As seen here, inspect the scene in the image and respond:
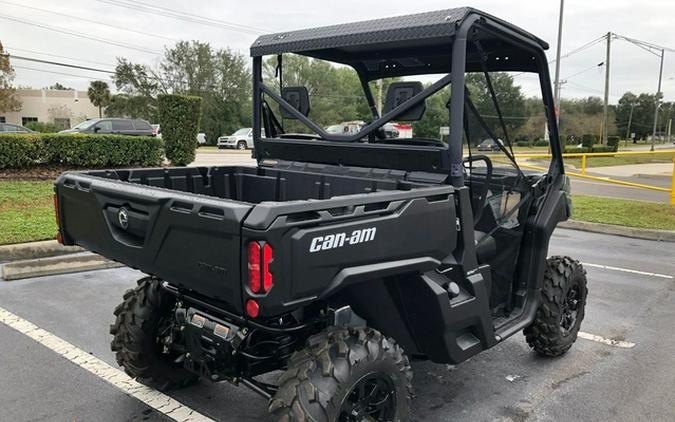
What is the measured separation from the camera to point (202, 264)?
2320 millimetres

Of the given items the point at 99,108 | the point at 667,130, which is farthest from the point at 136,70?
the point at 667,130

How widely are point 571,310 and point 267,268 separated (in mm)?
3103

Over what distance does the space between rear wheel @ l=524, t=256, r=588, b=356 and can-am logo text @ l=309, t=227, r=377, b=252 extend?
2.15 meters

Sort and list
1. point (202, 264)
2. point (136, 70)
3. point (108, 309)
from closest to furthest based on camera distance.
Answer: point (202, 264) < point (108, 309) < point (136, 70)

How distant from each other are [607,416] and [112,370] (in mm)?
3268

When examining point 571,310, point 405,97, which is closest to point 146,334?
point 405,97

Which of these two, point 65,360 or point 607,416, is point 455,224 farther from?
point 65,360

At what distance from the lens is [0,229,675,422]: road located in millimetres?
3332

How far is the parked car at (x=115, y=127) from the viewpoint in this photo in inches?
863

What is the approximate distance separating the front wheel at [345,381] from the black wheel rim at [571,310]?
2029mm

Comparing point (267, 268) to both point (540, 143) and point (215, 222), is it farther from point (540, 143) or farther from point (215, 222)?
point (540, 143)

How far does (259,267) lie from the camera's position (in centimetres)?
210

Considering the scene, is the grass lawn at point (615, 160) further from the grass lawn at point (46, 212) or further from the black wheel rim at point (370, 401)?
the black wheel rim at point (370, 401)

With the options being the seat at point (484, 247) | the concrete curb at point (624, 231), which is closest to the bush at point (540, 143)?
the seat at point (484, 247)
